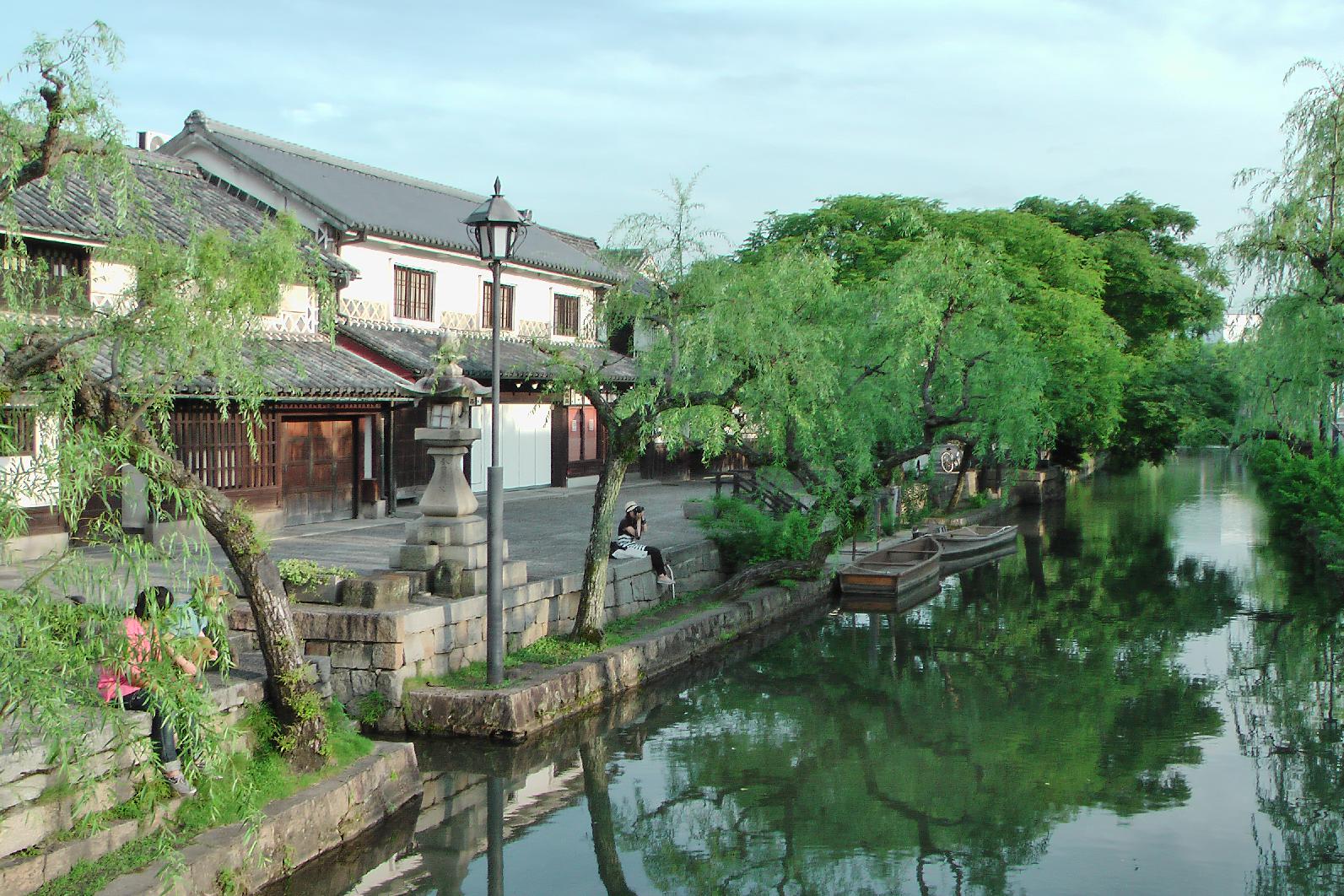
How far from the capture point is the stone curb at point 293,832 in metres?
7.45

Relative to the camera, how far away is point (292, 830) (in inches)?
340

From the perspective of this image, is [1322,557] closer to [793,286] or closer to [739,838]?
[793,286]

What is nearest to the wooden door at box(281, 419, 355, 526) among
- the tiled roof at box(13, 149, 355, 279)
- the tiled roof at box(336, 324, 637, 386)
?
the tiled roof at box(336, 324, 637, 386)

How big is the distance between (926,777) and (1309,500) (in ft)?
69.7

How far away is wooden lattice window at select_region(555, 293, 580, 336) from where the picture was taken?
3234 cm

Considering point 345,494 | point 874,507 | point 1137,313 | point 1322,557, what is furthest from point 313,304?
point 1137,313

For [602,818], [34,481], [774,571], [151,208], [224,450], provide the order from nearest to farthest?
[34,481] < [151,208] < [602,818] < [224,450] < [774,571]

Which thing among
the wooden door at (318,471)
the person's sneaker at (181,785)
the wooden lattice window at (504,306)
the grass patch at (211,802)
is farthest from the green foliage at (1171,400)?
the person's sneaker at (181,785)

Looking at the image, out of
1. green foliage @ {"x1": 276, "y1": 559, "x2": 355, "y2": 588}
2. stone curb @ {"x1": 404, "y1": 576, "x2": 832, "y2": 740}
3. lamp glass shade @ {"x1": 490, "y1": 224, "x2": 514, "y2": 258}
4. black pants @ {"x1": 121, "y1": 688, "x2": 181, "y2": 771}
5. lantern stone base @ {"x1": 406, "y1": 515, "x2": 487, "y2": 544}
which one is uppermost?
lamp glass shade @ {"x1": 490, "y1": 224, "x2": 514, "y2": 258}

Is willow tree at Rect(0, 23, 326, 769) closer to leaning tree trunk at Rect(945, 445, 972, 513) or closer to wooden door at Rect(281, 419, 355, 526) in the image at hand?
wooden door at Rect(281, 419, 355, 526)

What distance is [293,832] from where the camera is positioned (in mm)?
8633

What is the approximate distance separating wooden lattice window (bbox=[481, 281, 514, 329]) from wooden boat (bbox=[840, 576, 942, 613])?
12360 mm

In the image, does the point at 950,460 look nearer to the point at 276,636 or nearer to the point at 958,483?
the point at 958,483

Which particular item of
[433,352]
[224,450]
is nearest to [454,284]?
[433,352]
